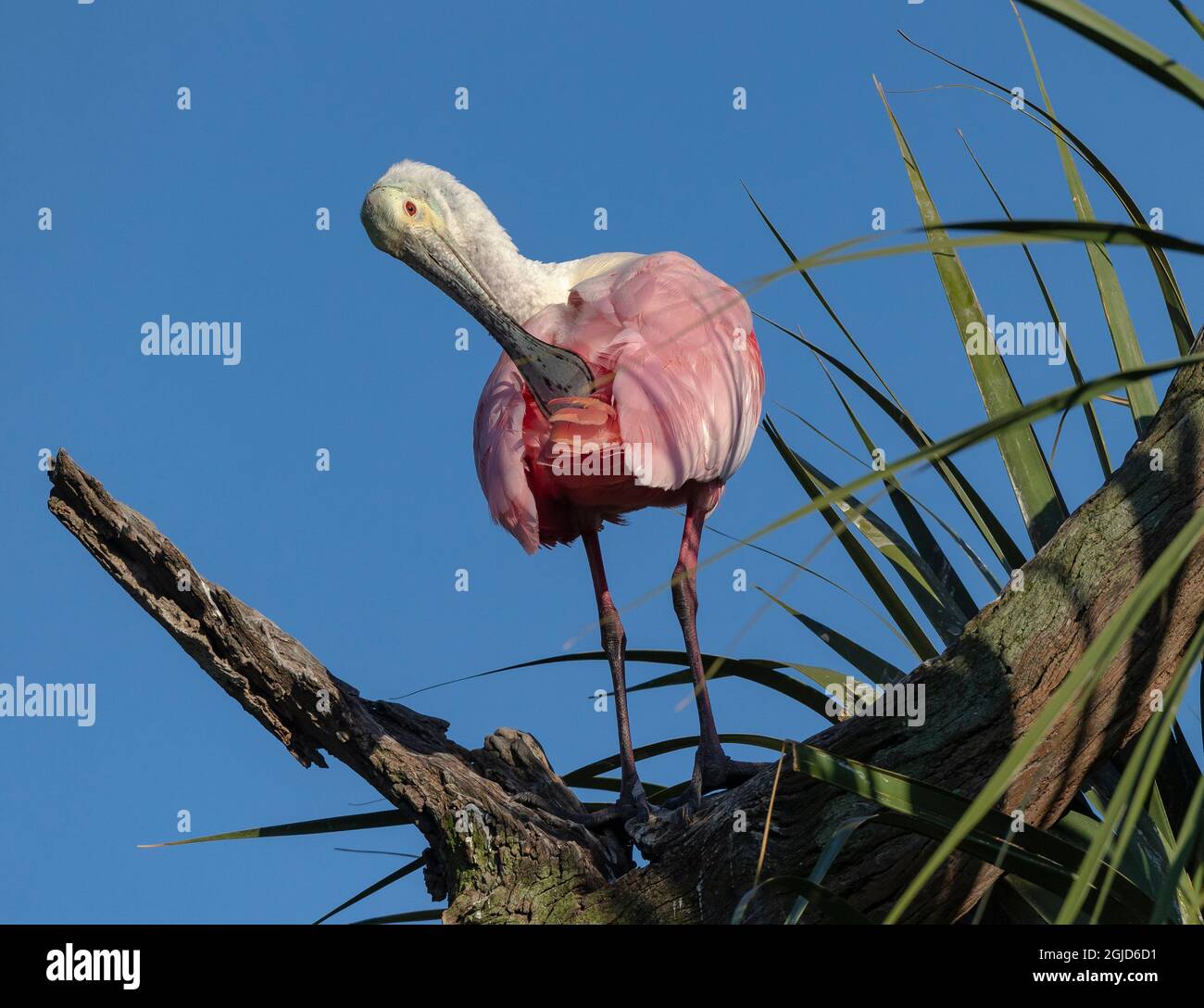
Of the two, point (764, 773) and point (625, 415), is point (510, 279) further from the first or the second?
point (764, 773)

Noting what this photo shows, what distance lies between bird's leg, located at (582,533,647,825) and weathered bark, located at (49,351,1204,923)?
0.14 metres

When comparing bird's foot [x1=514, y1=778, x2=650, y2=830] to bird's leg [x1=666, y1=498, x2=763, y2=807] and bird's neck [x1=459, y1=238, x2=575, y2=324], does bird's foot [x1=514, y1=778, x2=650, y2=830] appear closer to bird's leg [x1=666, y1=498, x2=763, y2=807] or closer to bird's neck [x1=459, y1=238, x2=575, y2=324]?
bird's leg [x1=666, y1=498, x2=763, y2=807]

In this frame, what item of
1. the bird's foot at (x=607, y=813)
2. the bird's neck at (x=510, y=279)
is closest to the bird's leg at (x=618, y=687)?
the bird's foot at (x=607, y=813)

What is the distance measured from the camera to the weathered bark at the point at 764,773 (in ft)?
8.95

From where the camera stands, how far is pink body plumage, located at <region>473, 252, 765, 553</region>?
169 inches

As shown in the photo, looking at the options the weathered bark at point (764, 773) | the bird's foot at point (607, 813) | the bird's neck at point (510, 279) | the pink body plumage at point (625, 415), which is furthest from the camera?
the bird's neck at point (510, 279)

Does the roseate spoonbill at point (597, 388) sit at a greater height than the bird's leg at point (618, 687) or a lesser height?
greater

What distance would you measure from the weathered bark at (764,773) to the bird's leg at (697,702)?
53 cm

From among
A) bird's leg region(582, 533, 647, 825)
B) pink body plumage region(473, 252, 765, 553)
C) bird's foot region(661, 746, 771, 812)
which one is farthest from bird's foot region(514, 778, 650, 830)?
pink body plumage region(473, 252, 765, 553)

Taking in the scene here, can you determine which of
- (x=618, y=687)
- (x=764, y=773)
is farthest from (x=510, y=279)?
(x=764, y=773)

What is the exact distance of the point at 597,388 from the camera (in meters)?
4.35

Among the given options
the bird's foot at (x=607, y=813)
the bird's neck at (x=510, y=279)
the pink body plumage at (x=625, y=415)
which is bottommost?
the bird's foot at (x=607, y=813)

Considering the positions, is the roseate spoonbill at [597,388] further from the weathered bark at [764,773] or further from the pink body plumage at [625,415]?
the weathered bark at [764,773]
